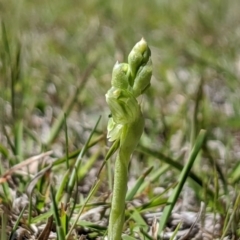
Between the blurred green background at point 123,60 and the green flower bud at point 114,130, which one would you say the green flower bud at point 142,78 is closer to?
the green flower bud at point 114,130

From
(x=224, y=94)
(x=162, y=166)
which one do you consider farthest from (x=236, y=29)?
(x=162, y=166)

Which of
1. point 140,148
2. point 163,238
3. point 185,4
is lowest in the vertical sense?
point 163,238

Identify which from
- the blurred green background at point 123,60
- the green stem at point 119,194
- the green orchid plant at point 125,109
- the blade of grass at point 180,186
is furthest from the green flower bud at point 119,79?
the blurred green background at point 123,60

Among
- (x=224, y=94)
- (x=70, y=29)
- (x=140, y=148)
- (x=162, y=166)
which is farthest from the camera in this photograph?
(x=70, y=29)

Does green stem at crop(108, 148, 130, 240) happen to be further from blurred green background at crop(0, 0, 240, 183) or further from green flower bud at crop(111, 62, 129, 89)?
blurred green background at crop(0, 0, 240, 183)

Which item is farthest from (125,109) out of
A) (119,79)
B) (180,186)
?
(180,186)

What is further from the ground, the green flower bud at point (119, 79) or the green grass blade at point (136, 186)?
the green flower bud at point (119, 79)

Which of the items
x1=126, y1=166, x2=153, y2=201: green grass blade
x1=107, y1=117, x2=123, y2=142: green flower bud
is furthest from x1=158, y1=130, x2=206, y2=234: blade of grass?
x1=107, y1=117, x2=123, y2=142: green flower bud

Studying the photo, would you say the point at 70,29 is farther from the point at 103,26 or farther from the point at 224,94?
the point at 224,94
